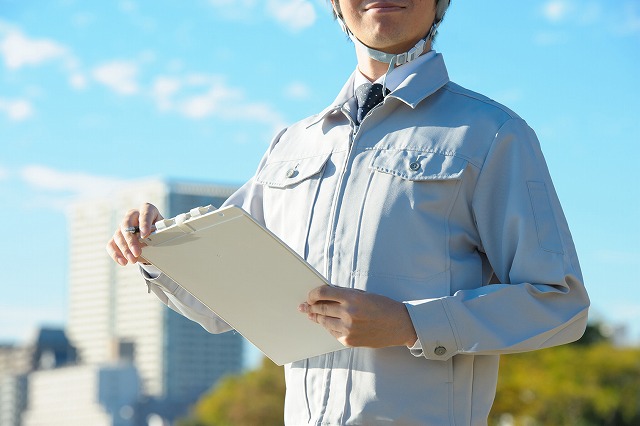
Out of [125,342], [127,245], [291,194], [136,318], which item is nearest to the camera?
[127,245]

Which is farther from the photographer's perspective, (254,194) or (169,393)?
(169,393)

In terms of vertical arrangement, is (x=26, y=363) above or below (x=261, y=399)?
above

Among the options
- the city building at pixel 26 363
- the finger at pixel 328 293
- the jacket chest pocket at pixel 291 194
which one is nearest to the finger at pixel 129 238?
the jacket chest pocket at pixel 291 194

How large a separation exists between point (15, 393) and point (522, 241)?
165990mm

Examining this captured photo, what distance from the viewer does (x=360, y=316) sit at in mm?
2475

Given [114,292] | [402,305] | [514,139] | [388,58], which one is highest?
[114,292]

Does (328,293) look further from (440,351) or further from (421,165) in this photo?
(421,165)

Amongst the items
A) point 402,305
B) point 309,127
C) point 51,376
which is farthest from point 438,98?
point 51,376

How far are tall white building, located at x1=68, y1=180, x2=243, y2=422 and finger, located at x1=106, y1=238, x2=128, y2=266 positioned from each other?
148 meters

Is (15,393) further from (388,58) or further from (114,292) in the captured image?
Result: (388,58)

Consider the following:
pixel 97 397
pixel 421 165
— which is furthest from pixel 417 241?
pixel 97 397

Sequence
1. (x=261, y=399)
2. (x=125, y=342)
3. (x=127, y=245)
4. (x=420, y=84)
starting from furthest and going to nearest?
(x=125, y=342) < (x=261, y=399) < (x=420, y=84) < (x=127, y=245)

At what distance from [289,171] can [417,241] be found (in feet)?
1.64

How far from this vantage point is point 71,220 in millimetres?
190750
